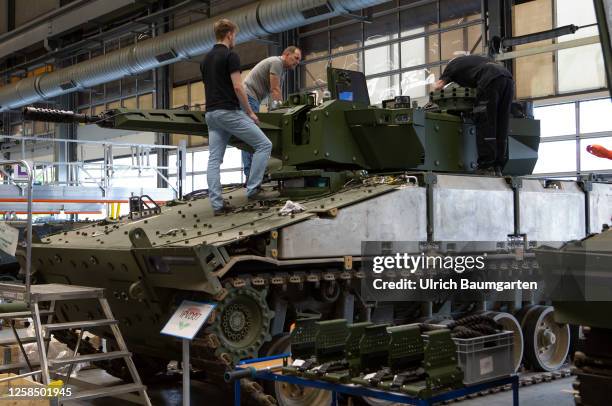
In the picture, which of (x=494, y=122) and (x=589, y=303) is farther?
(x=494, y=122)

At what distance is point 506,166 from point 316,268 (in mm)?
3044

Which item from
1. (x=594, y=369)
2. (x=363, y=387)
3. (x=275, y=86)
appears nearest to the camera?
(x=594, y=369)

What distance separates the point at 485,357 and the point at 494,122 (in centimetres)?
413

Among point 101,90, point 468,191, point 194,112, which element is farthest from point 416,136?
point 101,90

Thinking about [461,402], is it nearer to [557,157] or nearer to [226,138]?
[226,138]

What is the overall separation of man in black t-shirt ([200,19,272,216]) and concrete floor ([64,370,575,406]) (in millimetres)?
1893

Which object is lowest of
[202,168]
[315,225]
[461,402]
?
[461,402]

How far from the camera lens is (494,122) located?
8633mm

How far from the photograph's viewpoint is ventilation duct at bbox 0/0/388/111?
50.5 feet

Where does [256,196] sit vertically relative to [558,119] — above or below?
below

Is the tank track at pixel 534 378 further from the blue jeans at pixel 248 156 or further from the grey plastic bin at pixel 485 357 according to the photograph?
the blue jeans at pixel 248 156

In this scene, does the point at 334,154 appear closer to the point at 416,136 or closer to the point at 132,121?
the point at 416,136

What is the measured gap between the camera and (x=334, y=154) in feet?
26.1

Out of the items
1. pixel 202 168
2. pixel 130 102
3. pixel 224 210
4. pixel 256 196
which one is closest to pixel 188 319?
pixel 224 210
